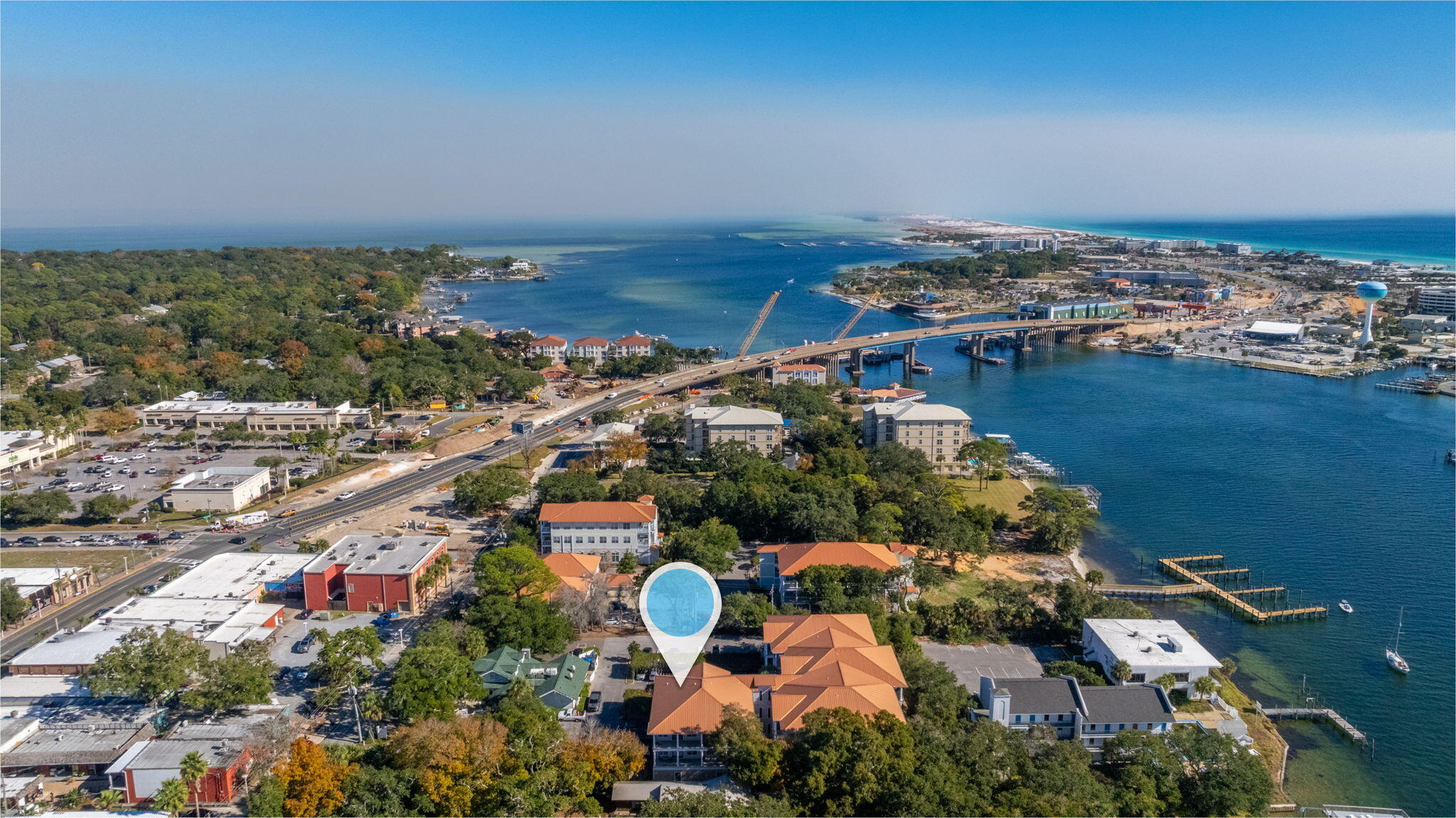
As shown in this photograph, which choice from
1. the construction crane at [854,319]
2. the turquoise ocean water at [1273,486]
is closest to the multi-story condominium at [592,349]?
the turquoise ocean water at [1273,486]

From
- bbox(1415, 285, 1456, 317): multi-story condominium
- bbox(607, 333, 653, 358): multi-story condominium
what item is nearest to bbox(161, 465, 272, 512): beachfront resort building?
bbox(607, 333, 653, 358): multi-story condominium

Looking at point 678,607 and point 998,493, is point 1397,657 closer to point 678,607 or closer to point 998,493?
point 998,493

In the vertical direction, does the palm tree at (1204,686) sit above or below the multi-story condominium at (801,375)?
below

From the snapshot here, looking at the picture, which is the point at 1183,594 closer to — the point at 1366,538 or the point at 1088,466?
the point at 1366,538

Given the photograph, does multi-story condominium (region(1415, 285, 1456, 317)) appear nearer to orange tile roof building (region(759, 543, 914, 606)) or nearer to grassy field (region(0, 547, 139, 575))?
orange tile roof building (region(759, 543, 914, 606))

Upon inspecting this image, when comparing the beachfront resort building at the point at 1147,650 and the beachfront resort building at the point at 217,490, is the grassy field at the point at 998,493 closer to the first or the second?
the beachfront resort building at the point at 1147,650

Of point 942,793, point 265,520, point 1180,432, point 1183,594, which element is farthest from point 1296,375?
point 265,520

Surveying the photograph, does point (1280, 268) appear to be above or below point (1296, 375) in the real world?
above
